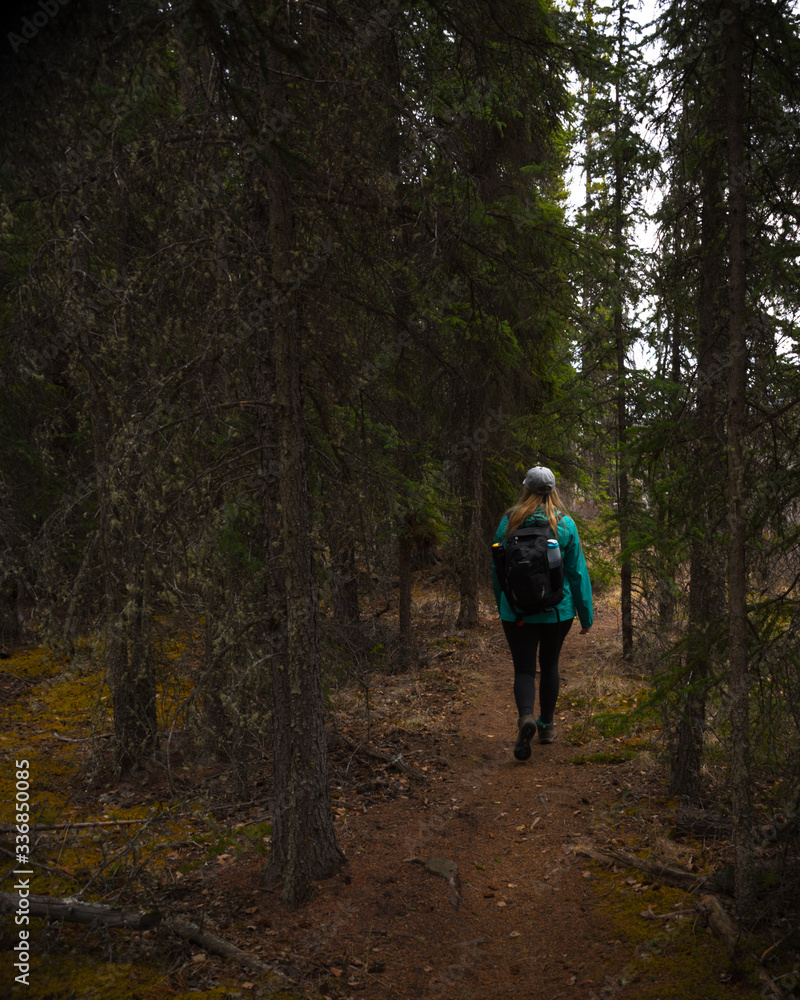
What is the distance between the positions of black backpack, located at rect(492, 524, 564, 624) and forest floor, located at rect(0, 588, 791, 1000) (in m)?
1.82

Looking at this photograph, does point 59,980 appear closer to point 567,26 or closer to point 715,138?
point 715,138

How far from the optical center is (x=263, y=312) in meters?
4.68

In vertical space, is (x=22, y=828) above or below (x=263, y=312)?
below

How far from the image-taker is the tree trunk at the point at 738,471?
13.0 ft

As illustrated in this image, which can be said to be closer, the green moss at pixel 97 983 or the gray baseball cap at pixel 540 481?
the green moss at pixel 97 983

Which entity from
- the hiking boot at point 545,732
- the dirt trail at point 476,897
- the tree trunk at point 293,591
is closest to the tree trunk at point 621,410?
the hiking boot at point 545,732

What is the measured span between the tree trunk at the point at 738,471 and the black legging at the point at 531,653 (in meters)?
2.83

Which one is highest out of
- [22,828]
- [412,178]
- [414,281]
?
[412,178]

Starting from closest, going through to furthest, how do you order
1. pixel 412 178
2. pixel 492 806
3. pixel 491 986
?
1. pixel 491 986
2. pixel 412 178
3. pixel 492 806

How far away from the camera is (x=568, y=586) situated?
6.94 metres

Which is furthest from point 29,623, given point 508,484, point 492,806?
point 492,806

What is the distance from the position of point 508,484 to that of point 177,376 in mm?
11565

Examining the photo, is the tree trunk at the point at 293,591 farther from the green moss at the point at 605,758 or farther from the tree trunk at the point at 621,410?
the tree trunk at the point at 621,410

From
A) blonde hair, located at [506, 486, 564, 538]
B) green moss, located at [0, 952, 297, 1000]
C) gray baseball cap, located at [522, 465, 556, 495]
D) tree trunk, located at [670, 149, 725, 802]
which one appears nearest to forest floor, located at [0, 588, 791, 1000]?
green moss, located at [0, 952, 297, 1000]
